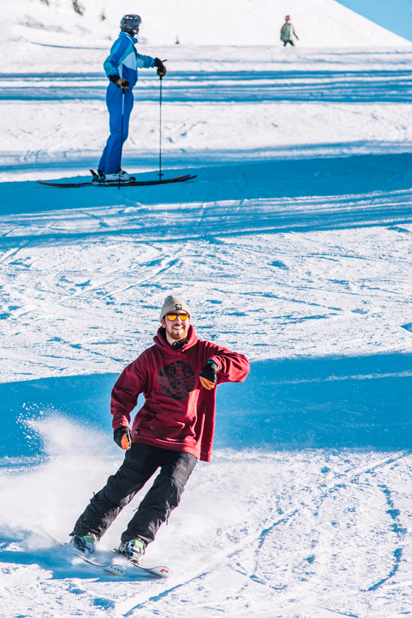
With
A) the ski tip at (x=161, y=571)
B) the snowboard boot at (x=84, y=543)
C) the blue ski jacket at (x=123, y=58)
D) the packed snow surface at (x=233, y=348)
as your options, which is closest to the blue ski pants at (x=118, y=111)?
the blue ski jacket at (x=123, y=58)

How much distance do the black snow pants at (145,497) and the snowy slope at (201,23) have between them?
27720 mm

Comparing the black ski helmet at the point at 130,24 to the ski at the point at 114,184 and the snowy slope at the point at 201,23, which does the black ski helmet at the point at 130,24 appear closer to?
the ski at the point at 114,184

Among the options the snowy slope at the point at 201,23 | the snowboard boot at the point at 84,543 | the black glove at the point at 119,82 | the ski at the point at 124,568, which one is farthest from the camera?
the snowy slope at the point at 201,23

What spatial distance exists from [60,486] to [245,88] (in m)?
15.9

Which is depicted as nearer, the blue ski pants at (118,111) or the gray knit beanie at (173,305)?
the gray knit beanie at (173,305)

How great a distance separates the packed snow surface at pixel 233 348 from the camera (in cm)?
274

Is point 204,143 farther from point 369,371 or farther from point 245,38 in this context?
point 245,38

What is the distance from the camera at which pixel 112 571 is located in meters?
2.73

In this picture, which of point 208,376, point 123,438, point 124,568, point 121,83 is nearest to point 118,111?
point 121,83

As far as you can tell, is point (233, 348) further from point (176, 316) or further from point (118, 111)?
point (118, 111)

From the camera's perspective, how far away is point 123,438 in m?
2.87

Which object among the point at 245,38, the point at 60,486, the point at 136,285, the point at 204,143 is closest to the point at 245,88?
the point at 204,143

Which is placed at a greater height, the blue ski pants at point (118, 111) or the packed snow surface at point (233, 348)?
the blue ski pants at point (118, 111)

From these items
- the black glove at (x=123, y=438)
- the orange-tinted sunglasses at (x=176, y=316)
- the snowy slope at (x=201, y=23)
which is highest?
the snowy slope at (x=201, y=23)
